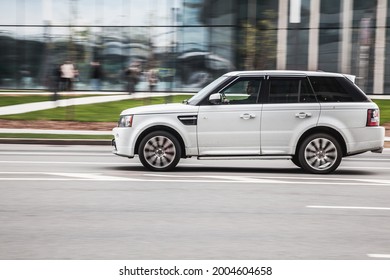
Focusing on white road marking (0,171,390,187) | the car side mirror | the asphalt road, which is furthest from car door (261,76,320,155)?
the car side mirror

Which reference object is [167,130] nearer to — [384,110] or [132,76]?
[384,110]

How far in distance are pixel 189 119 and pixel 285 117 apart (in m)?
1.51

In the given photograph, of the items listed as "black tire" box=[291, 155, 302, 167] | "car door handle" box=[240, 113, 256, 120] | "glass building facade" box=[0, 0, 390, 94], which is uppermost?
"glass building facade" box=[0, 0, 390, 94]

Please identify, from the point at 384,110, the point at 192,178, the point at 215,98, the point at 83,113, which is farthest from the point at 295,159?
the point at 384,110

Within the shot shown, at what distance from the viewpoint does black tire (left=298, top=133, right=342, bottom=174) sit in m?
12.0

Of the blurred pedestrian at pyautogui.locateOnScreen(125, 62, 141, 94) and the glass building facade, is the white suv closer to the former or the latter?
the blurred pedestrian at pyautogui.locateOnScreen(125, 62, 141, 94)

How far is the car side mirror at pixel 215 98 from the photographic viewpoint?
11945mm

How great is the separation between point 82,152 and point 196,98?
506 centimetres

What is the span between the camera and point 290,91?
40.0ft

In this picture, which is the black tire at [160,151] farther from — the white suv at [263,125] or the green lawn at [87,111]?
the green lawn at [87,111]

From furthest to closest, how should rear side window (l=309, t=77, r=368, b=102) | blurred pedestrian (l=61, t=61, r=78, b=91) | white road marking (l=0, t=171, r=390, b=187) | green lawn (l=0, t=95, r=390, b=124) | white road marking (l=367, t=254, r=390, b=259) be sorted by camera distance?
blurred pedestrian (l=61, t=61, r=78, b=91) < green lawn (l=0, t=95, r=390, b=124) < rear side window (l=309, t=77, r=368, b=102) < white road marking (l=0, t=171, r=390, b=187) < white road marking (l=367, t=254, r=390, b=259)

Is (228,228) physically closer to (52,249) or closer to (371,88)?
(52,249)

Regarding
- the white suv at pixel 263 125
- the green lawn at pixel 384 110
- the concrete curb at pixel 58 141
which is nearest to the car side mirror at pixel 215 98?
the white suv at pixel 263 125

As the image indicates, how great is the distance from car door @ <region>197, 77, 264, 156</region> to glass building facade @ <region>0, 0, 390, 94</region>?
2640 centimetres
